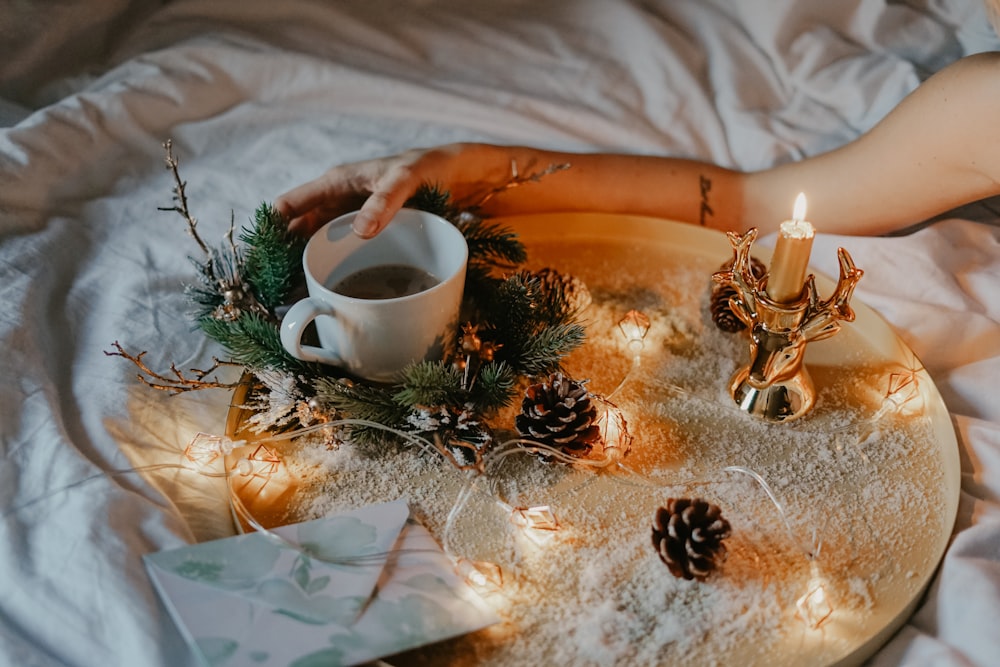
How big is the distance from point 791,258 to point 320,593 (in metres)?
0.38

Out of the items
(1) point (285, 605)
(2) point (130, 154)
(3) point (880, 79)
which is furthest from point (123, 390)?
(3) point (880, 79)

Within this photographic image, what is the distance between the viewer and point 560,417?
1.92ft

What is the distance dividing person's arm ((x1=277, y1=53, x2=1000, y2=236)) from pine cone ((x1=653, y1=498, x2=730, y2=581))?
1.00 feet

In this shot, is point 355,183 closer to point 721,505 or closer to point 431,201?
point 431,201

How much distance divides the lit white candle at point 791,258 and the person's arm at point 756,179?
25 centimetres

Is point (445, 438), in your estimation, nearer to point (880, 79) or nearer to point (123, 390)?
point (123, 390)

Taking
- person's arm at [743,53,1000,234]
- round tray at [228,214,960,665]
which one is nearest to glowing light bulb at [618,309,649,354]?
round tray at [228,214,960,665]

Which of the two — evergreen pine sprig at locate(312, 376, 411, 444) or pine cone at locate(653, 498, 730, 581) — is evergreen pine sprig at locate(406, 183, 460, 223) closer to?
evergreen pine sprig at locate(312, 376, 411, 444)

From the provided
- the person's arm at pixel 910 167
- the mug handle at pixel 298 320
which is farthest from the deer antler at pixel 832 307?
the mug handle at pixel 298 320

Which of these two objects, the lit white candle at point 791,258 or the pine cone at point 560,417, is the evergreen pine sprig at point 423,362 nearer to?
the pine cone at point 560,417

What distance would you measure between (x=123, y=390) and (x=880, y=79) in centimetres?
84

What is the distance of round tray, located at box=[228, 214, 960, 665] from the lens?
50 cm

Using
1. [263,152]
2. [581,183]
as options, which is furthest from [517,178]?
[263,152]

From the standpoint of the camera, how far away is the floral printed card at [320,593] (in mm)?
486
